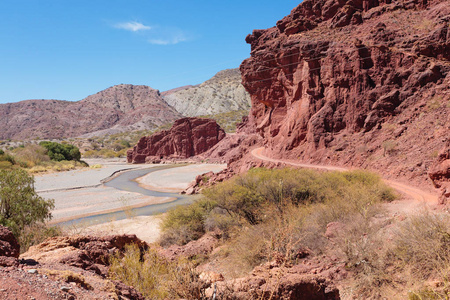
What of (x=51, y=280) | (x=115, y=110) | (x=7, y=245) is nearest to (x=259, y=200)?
(x=7, y=245)

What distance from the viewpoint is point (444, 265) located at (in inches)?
170

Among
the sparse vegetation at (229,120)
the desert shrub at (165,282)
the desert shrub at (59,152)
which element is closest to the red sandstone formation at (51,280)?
the desert shrub at (165,282)

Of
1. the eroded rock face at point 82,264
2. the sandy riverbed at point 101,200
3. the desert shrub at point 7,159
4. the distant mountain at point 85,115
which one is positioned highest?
the distant mountain at point 85,115

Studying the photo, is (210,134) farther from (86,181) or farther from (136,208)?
(136,208)

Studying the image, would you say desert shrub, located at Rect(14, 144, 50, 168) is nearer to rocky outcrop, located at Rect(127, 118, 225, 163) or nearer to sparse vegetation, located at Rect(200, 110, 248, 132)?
rocky outcrop, located at Rect(127, 118, 225, 163)

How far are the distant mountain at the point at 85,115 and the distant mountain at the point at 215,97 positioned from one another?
8.39 meters

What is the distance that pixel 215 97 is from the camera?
14288 cm

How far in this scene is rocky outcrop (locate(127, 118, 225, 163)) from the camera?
2709 inches

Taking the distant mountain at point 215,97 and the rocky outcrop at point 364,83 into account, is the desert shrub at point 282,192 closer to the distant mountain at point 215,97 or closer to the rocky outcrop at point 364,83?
the rocky outcrop at point 364,83

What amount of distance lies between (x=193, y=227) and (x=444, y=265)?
988 centimetres

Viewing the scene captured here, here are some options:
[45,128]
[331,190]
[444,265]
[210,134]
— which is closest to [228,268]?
[444,265]

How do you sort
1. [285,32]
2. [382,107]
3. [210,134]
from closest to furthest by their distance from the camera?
[382,107] → [285,32] → [210,134]

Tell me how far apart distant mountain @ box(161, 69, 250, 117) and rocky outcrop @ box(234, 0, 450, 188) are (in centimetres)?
10127

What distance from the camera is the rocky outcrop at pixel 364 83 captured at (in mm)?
17916
